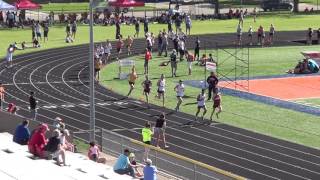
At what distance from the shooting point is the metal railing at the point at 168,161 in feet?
65.2

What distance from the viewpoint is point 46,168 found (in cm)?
2195

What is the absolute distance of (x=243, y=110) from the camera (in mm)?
34812

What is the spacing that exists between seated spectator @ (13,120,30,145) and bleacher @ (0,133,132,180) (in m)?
0.67

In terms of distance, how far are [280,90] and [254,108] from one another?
203 inches

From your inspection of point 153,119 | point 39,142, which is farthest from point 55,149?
point 153,119

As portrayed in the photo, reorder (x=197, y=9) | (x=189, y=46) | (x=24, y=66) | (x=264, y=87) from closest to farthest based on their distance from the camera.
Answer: (x=264, y=87), (x=24, y=66), (x=189, y=46), (x=197, y=9)

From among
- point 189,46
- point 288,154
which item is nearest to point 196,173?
point 288,154

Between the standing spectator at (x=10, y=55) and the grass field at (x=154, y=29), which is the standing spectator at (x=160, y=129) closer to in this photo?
the standing spectator at (x=10, y=55)

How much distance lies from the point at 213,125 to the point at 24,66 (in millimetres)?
19651

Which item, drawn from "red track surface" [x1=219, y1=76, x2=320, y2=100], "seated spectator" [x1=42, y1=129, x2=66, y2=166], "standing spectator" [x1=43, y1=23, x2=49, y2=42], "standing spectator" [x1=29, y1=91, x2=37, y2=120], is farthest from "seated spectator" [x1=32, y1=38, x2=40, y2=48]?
"seated spectator" [x1=42, y1=129, x2=66, y2=166]

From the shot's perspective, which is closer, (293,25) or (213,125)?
(213,125)

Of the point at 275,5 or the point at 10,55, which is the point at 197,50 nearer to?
the point at 10,55

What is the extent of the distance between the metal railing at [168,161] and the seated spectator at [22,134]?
7.67 feet

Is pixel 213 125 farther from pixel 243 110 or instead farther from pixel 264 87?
pixel 264 87
